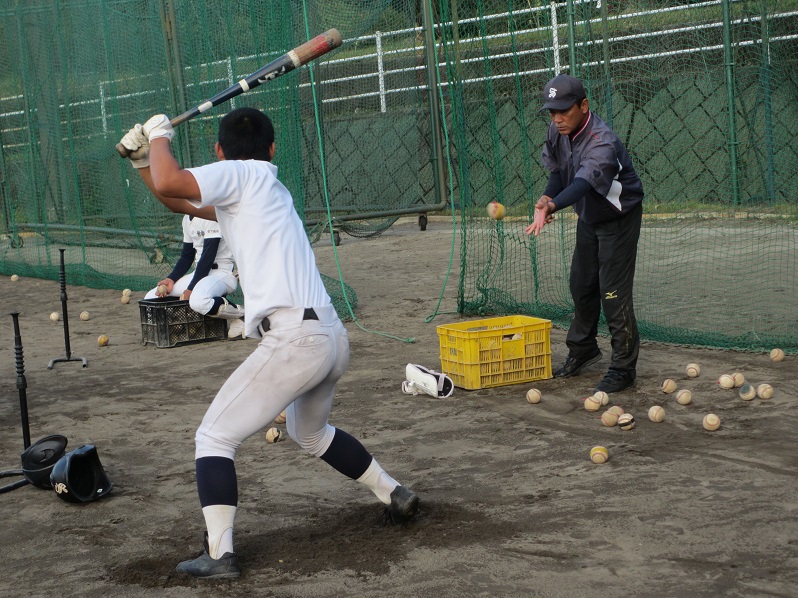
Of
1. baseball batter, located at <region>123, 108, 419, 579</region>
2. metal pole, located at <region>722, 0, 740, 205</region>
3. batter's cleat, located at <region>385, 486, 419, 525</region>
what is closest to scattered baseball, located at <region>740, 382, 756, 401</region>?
batter's cleat, located at <region>385, 486, 419, 525</region>

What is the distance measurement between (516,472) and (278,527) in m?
1.37

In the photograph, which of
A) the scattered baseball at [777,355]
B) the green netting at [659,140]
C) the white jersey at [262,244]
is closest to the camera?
Answer: the white jersey at [262,244]

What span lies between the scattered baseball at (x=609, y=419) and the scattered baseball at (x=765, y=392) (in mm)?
1065

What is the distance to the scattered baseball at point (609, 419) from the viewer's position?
625 cm

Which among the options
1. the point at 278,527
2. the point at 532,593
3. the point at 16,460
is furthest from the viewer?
the point at 16,460

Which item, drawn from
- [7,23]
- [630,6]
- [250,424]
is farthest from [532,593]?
[7,23]

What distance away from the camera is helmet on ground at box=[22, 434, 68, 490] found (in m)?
5.57

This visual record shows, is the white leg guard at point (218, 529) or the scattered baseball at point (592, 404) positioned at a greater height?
the white leg guard at point (218, 529)

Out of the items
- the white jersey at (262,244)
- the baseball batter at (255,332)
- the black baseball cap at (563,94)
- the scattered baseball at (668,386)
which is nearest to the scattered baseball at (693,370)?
the scattered baseball at (668,386)

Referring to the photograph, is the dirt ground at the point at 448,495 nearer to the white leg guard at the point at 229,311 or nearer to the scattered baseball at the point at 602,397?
the scattered baseball at the point at 602,397

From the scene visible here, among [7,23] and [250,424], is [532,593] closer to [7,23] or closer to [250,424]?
[250,424]

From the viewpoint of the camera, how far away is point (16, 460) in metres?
6.31

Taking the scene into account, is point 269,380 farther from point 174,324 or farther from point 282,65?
point 174,324

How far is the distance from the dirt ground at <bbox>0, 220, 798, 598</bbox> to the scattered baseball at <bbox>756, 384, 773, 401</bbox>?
0.06m
